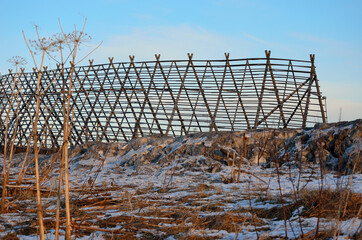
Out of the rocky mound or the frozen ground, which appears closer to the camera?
the frozen ground

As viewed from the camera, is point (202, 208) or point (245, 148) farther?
point (245, 148)

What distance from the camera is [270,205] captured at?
3.09 meters

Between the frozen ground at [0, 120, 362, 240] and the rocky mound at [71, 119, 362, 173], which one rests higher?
the rocky mound at [71, 119, 362, 173]

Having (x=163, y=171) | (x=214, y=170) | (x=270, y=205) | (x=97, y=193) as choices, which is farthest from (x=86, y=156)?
(x=270, y=205)

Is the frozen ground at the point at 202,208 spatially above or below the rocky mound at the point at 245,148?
below

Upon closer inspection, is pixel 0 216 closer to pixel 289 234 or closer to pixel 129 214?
pixel 129 214

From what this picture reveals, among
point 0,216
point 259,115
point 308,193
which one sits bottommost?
point 0,216

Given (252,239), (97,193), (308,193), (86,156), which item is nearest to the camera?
(252,239)

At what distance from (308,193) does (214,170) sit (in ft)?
8.21

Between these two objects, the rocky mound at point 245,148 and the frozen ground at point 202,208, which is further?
the rocky mound at point 245,148

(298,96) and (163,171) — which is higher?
(298,96)

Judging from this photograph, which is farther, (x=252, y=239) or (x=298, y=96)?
(x=298, y=96)

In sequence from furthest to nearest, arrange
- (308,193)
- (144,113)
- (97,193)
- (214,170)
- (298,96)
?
(144,113), (298,96), (214,170), (97,193), (308,193)

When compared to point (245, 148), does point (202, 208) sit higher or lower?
lower
